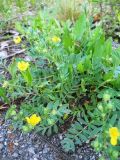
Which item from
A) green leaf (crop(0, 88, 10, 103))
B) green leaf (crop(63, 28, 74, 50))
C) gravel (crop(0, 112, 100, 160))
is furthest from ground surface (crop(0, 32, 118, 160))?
green leaf (crop(63, 28, 74, 50))

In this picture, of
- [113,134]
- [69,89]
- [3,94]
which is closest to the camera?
[113,134]

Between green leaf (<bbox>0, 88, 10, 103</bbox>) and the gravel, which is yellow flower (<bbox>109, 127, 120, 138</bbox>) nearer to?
the gravel

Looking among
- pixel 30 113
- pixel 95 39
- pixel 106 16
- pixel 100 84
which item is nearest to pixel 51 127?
pixel 30 113

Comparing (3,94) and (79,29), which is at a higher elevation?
(79,29)

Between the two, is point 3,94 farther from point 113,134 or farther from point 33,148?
point 113,134

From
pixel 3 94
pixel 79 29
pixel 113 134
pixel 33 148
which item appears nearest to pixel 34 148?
pixel 33 148

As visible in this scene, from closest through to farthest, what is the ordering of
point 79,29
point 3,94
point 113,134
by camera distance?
point 113,134
point 3,94
point 79,29

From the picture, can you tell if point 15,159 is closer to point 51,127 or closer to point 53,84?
point 51,127

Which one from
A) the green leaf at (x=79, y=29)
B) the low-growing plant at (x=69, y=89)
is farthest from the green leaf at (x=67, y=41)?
the green leaf at (x=79, y=29)

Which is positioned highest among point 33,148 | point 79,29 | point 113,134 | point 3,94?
point 79,29
